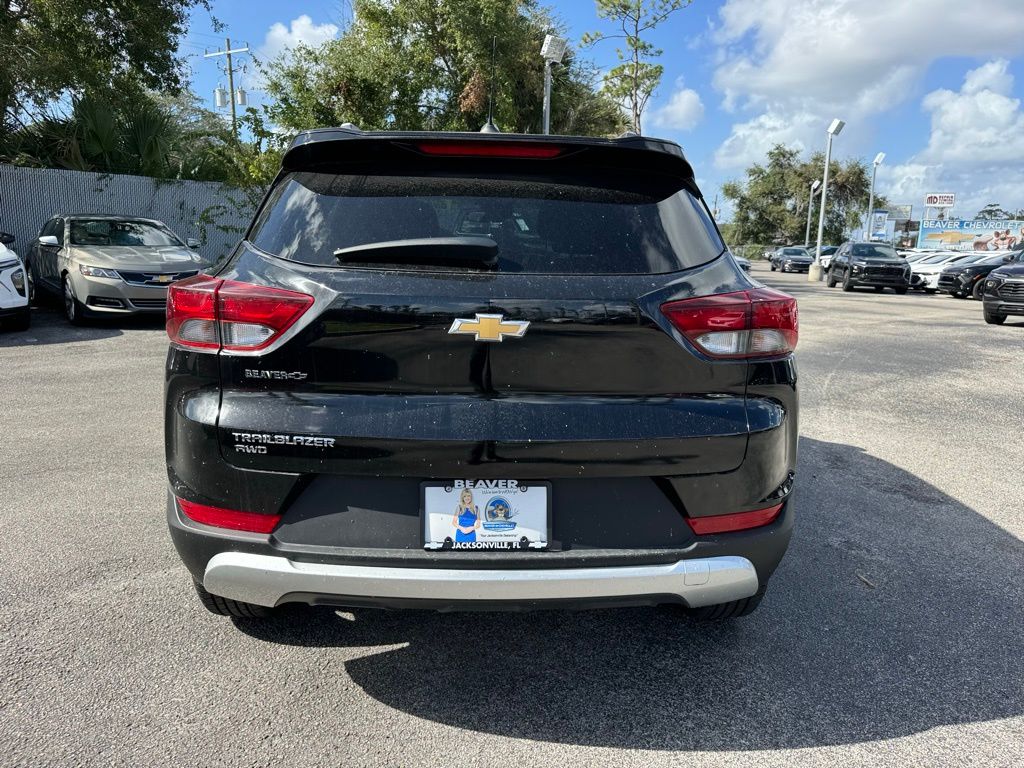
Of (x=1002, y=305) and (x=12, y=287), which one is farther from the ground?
(x=12, y=287)

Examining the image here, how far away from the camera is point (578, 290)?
2215 mm

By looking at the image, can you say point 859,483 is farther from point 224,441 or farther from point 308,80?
point 308,80

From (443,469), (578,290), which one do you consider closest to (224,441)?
(443,469)

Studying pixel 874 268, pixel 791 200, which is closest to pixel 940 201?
pixel 791 200

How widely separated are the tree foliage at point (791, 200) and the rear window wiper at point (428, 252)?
68.9 m

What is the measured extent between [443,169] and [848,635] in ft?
7.60

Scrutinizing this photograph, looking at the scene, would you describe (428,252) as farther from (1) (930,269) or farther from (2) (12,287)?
(1) (930,269)

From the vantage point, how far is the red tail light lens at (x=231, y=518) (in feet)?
7.29

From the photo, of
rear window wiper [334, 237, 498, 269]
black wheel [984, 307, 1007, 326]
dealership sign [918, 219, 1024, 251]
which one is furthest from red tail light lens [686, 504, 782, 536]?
dealership sign [918, 219, 1024, 251]

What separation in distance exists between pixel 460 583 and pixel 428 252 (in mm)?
975

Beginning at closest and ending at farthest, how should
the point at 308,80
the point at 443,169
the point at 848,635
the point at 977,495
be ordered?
1. the point at 443,169
2. the point at 848,635
3. the point at 977,495
4. the point at 308,80

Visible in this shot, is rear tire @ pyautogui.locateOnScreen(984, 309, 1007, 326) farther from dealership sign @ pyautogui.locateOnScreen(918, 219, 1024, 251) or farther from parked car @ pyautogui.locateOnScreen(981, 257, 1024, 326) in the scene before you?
dealership sign @ pyautogui.locateOnScreen(918, 219, 1024, 251)

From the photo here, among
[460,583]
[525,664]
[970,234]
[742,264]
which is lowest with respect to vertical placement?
[525,664]

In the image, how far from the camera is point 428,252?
2240 millimetres
